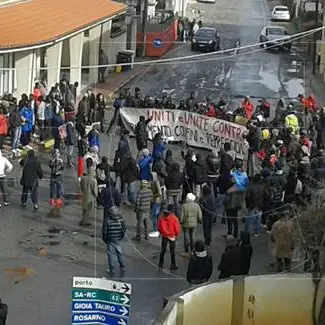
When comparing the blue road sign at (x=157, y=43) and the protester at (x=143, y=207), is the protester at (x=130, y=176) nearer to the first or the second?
the protester at (x=143, y=207)

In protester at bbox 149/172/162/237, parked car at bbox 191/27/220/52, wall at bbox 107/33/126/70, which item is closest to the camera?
protester at bbox 149/172/162/237

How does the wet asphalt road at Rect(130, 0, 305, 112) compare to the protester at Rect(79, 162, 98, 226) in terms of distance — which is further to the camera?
the wet asphalt road at Rect(130, 0, 305, 112)

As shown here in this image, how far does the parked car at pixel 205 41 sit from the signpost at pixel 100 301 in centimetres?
3942

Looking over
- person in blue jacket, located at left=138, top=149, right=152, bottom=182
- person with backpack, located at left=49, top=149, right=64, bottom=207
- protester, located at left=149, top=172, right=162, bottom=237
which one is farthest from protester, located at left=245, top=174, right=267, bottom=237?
person with backpack, located at left=49, top=149, right=64, bottom=207

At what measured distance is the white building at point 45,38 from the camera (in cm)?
2803

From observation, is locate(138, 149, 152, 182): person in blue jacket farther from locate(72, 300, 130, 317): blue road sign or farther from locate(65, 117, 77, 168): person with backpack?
locate(72, 300, 130, 317): blue road sign

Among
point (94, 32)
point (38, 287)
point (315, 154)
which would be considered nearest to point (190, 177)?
point (315, 154)

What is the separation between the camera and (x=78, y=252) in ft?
57.3

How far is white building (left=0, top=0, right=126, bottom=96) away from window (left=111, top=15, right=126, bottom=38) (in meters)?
4.61

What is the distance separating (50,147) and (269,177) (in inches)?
312

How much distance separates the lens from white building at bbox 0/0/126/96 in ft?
92.0

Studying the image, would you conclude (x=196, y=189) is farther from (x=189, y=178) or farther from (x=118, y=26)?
(x=118, y=26)

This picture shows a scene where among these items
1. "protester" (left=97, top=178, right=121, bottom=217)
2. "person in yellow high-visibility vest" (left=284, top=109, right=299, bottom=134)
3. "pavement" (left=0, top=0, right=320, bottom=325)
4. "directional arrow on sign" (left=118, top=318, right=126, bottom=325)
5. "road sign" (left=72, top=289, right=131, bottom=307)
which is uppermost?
"road sign" (left=72, top=289, right=131, bottom=307)

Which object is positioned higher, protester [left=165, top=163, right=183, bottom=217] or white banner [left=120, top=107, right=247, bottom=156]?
protester [left=165, top=163, right=183, bottom=217]
